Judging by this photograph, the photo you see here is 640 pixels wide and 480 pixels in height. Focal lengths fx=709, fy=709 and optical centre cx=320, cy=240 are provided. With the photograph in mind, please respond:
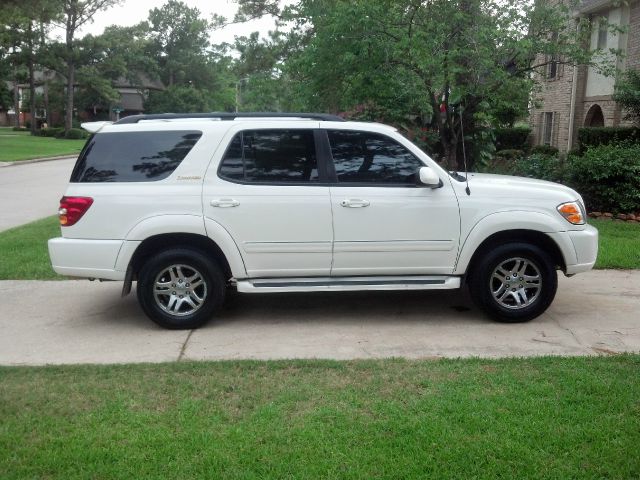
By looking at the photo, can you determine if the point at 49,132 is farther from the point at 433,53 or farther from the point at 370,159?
the point at 370,159

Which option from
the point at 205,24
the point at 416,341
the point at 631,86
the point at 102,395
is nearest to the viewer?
the point at 102,395

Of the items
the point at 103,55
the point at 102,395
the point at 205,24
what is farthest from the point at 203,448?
the point at 103,55

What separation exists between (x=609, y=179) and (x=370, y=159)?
723 cm

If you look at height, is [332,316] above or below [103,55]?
below

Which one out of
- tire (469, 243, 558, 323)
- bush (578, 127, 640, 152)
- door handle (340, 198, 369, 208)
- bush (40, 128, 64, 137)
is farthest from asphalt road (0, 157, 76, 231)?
bush (40, 128, 64, 137)

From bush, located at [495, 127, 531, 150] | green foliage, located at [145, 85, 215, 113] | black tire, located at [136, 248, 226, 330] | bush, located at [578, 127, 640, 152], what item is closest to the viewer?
black tire, located at [136, 248, 226, 330]

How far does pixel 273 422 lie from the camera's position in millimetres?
4238

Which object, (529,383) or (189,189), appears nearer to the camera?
(529,383)

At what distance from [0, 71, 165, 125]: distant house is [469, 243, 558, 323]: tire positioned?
63.2 metres

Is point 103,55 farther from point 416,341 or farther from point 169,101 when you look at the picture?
point 416,341

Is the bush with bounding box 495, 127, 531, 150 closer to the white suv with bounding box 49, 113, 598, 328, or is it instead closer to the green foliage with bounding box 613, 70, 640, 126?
the green foliage with bounding box 613, 70, 640, 126

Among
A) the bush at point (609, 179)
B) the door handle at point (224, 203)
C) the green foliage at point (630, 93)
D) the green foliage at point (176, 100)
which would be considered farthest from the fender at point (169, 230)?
the green foliage at point (176, 100)

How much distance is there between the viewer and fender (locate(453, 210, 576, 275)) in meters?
6.30

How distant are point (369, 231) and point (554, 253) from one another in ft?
5.82
